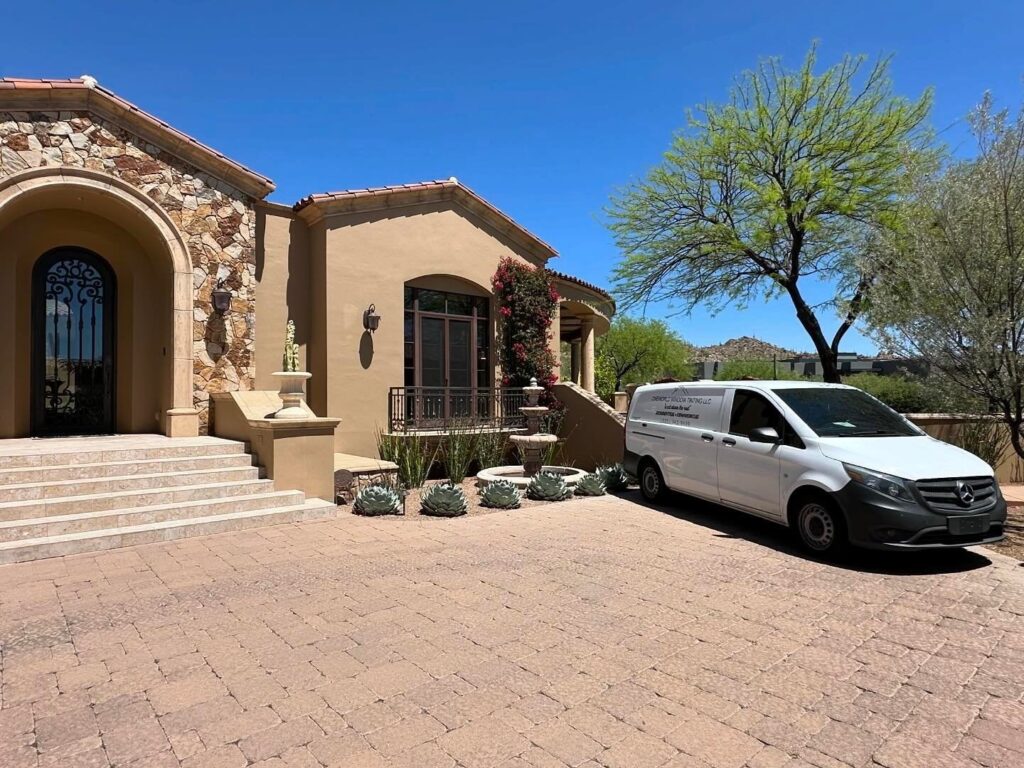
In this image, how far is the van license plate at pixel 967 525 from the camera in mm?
5582

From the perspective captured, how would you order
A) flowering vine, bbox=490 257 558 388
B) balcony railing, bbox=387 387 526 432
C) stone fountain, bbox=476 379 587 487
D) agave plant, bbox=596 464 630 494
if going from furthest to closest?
flowering vine, bbox=490 257 558 388 → balcony railing, bbox=387 387 526 432 → stone fountain, bbox=476 379 587 487 → agave plant, bbox=596 464 630 494

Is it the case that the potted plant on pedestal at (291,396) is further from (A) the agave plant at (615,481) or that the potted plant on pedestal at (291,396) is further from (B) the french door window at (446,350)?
(A) the agave plant at (615,481)

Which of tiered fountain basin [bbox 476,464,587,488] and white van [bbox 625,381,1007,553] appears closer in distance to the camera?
white van [bbox 625,381,1007,553]

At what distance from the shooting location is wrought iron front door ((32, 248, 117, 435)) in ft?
31.8

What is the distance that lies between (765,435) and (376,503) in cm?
501

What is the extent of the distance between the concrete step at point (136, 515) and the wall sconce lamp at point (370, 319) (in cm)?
445

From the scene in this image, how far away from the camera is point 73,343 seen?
9992 millimetres

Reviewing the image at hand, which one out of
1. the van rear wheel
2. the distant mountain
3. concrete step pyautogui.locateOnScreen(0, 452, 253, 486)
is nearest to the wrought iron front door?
concrete step pyautogui.locateOnScreen(0, 452, 253, 486)

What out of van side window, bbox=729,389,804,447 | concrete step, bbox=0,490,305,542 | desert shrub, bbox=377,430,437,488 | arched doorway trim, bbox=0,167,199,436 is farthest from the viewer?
desert shrub, bbox=377,430,437,488

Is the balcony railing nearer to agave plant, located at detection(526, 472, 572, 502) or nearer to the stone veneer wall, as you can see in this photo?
the stone veneer wall

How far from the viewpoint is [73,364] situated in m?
9.98

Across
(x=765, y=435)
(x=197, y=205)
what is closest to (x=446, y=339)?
(x=197, y=205)

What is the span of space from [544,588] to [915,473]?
3.67m

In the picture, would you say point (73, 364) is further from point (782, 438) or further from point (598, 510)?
point (782, 438)
